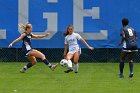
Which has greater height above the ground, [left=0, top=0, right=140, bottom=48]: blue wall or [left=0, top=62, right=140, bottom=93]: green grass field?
[left=0, top=0, right=140, bottom=48]: blue wall

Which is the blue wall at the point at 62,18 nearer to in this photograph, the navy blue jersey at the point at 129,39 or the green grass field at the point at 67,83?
the green grass field at the point at 67,83

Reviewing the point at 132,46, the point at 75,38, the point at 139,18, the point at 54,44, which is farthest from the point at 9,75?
the point at 139,18

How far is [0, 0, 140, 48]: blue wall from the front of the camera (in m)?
22.0

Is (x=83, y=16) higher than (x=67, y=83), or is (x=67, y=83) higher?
(x=83, y=16)

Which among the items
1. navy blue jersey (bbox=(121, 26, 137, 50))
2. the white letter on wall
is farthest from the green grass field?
the white letter on wall

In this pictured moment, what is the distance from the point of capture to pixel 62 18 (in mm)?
22266

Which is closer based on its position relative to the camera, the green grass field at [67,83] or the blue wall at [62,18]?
the green grass field at [67,83]

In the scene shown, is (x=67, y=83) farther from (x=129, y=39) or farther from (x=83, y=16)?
(x=83, y=16)

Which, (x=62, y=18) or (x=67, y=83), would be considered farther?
(x=62, y=18)

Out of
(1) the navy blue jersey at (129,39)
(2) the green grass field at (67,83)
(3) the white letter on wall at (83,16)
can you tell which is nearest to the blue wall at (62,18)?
(3) the white letter on wall at (83,16)

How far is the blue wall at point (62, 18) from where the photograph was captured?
22.0 meters

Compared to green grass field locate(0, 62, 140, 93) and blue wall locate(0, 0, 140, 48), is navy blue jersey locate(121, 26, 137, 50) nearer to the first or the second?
green grass field locate(0, 62, 140, 93)

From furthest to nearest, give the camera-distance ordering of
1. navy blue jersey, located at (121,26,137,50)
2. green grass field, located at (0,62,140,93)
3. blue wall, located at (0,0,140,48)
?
1. blue wall, located at (0,0,140,48)
2. navy blue jersey, located at (121,26,137,50)
3. green grass field, located at (0,62,140,93)

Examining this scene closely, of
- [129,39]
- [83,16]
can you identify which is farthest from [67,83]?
[83,16]
